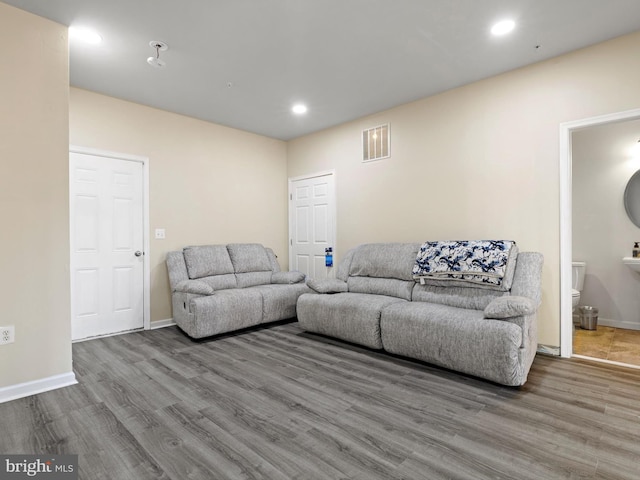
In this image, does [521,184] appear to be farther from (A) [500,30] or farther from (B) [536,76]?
(A) [500,30]

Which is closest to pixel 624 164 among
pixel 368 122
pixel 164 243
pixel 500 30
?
pixel 500 30

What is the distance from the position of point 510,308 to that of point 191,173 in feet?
13.1

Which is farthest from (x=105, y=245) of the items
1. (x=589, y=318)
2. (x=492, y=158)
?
(x=589, y=318)

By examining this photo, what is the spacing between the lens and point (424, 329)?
2.91 meters

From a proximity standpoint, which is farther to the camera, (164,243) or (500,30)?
(164,243)

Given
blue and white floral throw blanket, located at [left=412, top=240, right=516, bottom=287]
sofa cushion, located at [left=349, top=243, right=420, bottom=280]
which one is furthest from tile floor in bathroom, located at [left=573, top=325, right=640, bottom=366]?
sofa cushion, located at [left=349, top=243, right=420, bottom=280]

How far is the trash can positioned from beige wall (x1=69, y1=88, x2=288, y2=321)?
13.6 ft

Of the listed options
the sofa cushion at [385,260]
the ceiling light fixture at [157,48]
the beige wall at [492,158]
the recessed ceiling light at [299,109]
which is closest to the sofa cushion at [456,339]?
the sofa cushion at [385,260]

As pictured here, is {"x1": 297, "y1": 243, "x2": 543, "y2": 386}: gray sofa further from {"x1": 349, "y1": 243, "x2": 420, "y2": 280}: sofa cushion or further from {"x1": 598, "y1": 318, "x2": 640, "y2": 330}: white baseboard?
{"x1": 598, "y1": 318, "x2": 640, "y2": 330}: white baseboard

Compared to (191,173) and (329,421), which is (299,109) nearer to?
(191,173)

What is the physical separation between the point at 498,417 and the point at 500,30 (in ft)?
9.14

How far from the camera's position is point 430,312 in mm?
2988

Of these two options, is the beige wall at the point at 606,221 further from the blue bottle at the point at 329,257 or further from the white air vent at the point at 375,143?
the blue bottle at the point at 329,257

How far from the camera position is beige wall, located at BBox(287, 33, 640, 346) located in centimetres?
300
